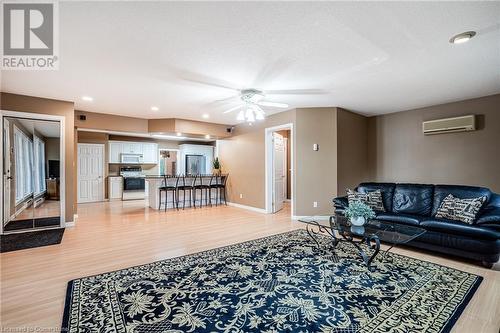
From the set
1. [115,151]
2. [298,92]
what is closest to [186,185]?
[115,151]

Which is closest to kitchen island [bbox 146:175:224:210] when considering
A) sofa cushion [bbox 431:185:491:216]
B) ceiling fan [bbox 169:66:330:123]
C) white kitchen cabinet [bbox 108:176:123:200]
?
white kitchen cabinet [bbox 108:176:123:200]

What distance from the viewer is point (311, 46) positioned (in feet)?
8.34

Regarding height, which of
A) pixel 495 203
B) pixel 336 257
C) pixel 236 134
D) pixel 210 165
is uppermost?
pixel 236 134

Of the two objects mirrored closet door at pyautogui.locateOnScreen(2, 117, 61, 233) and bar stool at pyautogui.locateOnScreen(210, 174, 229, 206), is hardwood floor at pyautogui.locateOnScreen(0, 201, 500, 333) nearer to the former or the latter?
mirrored closet door at pyautogui.locateOnScreen(2, 117, 61, 233)

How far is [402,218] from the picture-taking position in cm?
366

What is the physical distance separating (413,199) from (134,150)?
354 inches

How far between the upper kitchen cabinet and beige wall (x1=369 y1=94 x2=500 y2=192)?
7861mm

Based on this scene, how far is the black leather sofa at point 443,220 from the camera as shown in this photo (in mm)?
2840

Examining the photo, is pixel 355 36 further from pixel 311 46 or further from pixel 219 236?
pixel 219 236

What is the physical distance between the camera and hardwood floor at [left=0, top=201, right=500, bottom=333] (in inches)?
77.5

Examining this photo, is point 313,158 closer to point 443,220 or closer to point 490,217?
point 443,220

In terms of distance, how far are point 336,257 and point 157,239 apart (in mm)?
2909

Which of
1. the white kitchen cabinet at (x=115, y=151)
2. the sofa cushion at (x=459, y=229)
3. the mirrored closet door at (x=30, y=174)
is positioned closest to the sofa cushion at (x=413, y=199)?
the sofa cushion at (x=459, y=229)

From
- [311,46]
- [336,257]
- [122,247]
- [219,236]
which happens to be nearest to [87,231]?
[122,247]
